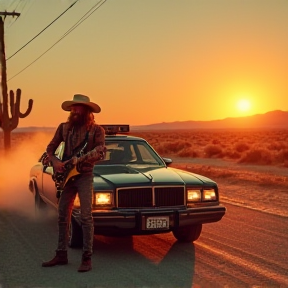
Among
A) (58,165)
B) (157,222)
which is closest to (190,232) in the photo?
(157,222)

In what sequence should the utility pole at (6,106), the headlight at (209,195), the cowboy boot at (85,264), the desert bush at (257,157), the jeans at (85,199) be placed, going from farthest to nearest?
the desert bush at (257,157)
the utility pole at (6,106)
the headlight at (209,195)
the jeans at (85,199)
the cowboy boot at (85,264)

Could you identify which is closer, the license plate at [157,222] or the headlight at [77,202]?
the license plate at [157,222]

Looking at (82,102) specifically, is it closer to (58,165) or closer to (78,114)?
(78,114)

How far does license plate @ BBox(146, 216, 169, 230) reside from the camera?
6.73m

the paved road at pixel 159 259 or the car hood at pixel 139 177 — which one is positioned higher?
the car hood at pixel 139 177

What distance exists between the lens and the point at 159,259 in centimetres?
669

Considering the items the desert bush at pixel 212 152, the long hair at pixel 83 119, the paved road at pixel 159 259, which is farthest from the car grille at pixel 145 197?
the desert bush at pixel 212 152

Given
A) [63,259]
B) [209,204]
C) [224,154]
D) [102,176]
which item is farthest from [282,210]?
[224,154]

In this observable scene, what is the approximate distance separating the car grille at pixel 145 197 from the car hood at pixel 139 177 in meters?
0.08

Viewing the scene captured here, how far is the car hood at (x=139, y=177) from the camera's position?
6.97 m

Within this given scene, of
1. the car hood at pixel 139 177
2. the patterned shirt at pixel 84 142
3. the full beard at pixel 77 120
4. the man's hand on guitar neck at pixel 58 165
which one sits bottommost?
the car hood at pixel 139 177

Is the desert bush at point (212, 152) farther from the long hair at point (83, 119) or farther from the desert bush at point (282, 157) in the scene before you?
the long hair at point (83, 119)

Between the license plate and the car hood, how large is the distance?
1.51 ft

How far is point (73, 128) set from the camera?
634cm
